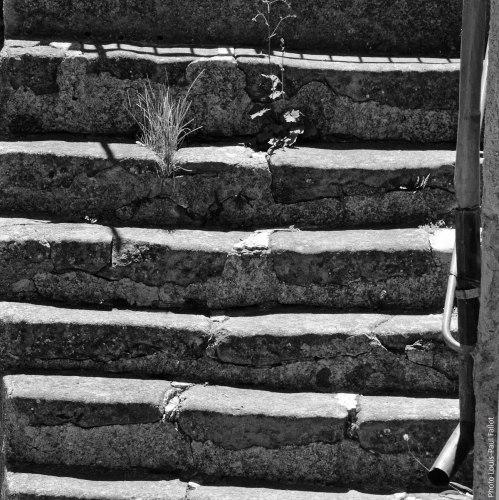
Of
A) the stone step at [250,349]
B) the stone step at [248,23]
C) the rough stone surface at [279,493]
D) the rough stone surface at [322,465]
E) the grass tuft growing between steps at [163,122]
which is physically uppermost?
the stone step at [248,23]

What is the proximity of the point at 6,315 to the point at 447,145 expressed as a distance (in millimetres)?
2307

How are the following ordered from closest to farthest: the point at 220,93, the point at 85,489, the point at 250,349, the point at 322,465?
the point at 85,489
the point at 322,465
the point at 250,349
the point at 220,93

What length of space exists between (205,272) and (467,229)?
62.0 inches

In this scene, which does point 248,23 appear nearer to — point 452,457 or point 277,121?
point 277,121

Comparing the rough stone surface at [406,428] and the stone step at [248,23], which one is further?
the stone step at [248,23]

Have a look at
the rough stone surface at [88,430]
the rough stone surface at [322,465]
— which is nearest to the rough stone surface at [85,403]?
the rough stone surface at [88,430]

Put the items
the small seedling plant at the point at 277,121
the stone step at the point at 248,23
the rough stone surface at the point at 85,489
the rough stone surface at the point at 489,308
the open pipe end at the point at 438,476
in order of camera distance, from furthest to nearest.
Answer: the stone step at the point at 248,23 → the small seedling plant at the point at 277,121 → the rough stone surface at the point at 85,489 → the open pipe end at the point at 438,476 → the rough stone surface at the point at 489,308

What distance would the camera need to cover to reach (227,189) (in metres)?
4.19

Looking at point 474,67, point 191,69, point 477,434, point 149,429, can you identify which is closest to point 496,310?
point 477,434

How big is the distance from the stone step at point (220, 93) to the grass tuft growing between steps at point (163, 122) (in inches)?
2.1

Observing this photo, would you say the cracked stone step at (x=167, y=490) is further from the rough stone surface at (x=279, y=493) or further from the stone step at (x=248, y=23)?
the stone step at (x=248, y=23)

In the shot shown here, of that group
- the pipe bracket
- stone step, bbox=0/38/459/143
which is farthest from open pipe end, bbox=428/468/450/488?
stone step, bbox=0/38/459/143

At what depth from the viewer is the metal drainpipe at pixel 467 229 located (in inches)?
103

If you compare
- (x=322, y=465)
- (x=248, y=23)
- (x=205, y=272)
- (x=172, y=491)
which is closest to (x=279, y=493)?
(x=322, y=465)
